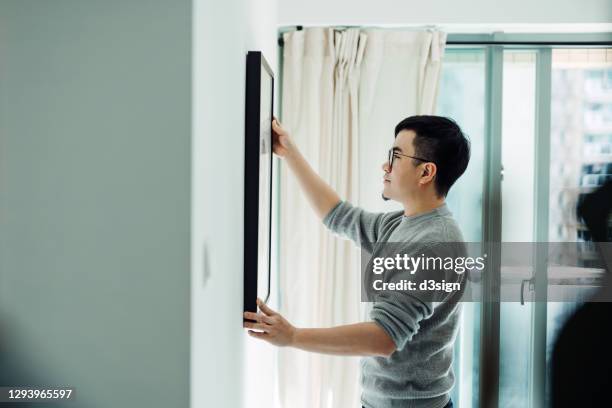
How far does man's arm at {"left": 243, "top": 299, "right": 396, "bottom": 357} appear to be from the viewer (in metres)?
1.45

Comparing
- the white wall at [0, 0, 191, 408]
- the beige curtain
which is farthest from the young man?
the beige curtain

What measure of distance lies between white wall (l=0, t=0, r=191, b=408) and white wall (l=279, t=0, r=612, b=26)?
1.79 metres

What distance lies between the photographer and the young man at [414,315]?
153cm

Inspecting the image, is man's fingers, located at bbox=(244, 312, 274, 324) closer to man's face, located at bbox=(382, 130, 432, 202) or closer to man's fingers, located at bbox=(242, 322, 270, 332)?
man's fingers, located at bbox=(242, 322, 270, 332)

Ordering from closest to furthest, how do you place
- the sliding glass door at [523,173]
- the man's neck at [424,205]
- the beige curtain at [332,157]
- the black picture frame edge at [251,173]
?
the black picture frame edge at [251,173] → the man's neck at [424,205] → the beige curtain at [332,157] → the sliding glass door at [523,173]

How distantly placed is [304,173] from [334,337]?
0.64m

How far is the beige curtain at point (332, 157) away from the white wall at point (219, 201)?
1036 millimetres

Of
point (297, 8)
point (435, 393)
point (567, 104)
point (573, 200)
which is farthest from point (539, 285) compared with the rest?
point (297, 8)

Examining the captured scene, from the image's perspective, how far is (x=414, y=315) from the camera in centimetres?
153

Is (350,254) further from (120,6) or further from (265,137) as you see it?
(120,6)

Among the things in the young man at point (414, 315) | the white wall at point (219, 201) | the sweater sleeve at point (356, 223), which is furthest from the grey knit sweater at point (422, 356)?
the white wall at point (219, 201)

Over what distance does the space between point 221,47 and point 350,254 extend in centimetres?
170

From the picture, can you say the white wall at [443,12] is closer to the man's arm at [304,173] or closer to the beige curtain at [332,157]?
the beige curtain at [332,157]

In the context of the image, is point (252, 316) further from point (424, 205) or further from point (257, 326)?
point (424, 205)
